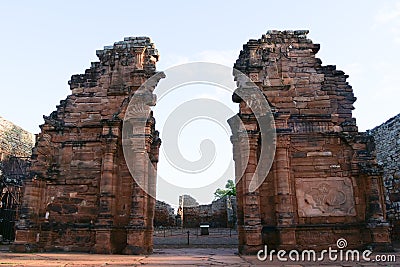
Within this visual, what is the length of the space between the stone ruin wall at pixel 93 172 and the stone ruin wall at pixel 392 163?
399 inches

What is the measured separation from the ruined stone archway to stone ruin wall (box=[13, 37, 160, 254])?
0.03m

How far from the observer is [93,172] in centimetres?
1015

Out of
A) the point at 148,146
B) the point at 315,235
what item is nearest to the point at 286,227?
the point at 315,235

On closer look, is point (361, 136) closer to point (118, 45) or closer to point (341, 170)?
point (341, 170)

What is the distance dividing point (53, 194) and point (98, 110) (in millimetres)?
2844

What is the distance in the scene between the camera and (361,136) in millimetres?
9891

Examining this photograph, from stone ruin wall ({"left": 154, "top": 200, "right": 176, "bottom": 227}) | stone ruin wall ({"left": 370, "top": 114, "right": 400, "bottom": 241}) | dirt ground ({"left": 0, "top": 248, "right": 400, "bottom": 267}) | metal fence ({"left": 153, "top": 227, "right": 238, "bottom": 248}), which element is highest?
stone ruin wall ({"left": 370, "top": 114, "right": 400, "bottom": 241})

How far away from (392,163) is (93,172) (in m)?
12.4

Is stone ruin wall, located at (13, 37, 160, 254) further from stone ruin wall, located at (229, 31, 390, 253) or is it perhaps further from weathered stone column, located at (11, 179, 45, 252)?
stone ruin wall, located at (229, 31, 390, 253)

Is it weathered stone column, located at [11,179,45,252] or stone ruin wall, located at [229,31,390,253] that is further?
weathered stone column, located at [11,179,45,252]

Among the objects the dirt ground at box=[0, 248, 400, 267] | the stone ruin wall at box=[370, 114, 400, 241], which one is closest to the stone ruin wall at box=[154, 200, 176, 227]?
the stone ruin wall at box=[370, 114, 400, 241]

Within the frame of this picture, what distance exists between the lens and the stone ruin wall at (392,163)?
1388 cm

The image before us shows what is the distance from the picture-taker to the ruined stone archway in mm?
9109

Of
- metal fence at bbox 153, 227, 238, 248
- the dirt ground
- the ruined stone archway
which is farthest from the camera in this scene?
metal fence at bbox 153, 227, 238, 248
